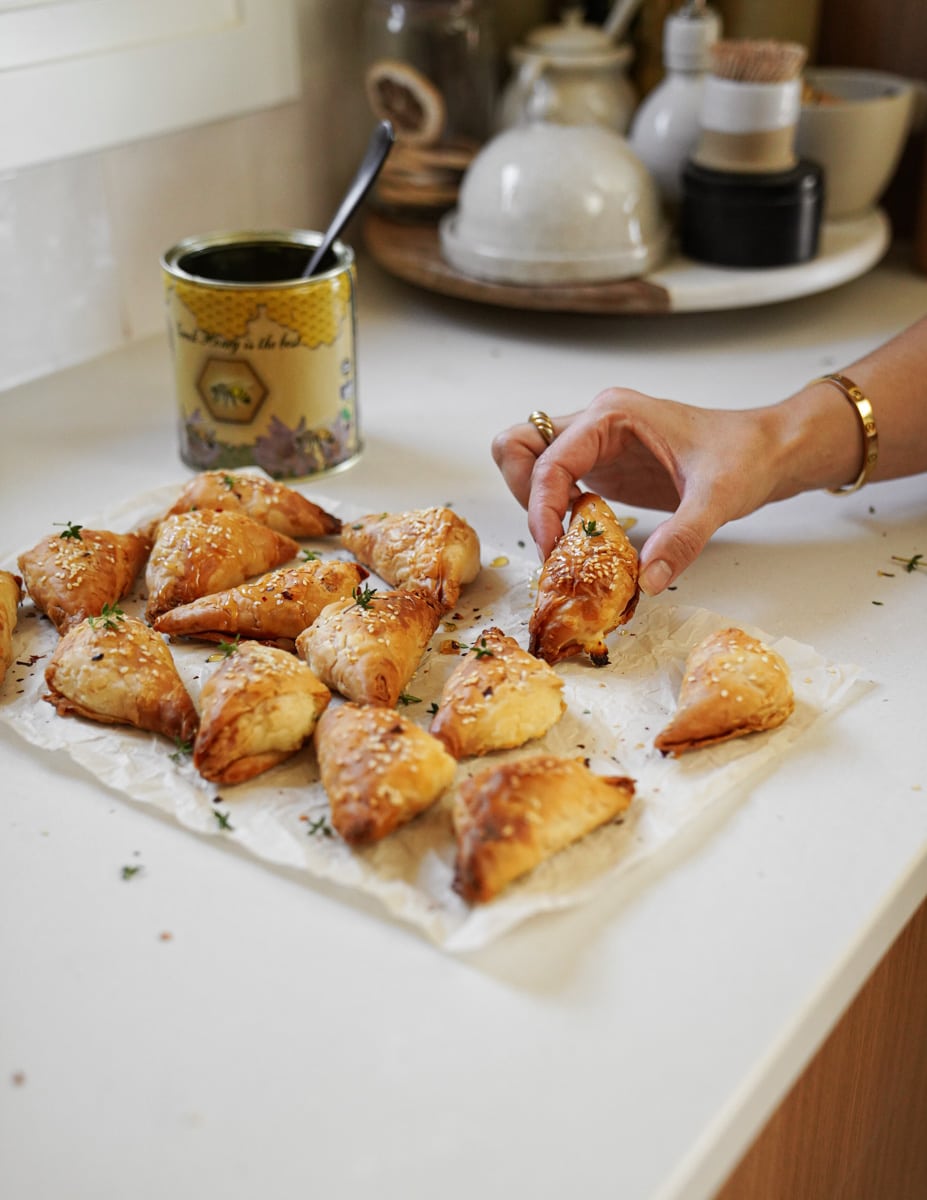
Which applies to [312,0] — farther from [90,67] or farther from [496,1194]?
[496,1194]

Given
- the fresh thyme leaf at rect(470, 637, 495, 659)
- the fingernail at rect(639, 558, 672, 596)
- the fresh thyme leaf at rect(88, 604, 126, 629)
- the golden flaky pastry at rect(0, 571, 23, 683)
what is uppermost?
the fingernail at rect(639, 558, 672, 596)

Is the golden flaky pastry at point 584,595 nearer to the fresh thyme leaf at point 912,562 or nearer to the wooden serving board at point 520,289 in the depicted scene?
the fresh thyme leaf at point 912,562

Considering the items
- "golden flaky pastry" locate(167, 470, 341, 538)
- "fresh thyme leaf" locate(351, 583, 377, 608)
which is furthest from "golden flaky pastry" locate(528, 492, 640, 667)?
"golden flaky pastry" locate(167, 470, 341, 538)

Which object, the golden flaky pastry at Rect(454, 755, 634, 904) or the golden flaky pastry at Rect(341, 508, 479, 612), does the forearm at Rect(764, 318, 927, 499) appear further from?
the golden flaky pastry at Rect(454, 755, 634, 904)

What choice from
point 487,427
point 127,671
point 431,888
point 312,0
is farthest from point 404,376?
point 431,888

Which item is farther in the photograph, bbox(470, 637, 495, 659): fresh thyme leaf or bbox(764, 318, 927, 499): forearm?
bbox(764, 318, 927, 499): forearm

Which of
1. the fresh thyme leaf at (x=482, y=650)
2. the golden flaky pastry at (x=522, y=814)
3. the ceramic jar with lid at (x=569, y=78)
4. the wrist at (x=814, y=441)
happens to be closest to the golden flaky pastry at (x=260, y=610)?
the fresh thyme leaf at (x=482, y=650)

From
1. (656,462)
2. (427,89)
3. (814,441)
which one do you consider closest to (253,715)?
(656,462)
